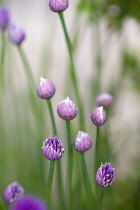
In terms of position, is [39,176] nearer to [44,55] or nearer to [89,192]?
[89,192]

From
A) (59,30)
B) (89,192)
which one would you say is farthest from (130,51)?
(59,30)

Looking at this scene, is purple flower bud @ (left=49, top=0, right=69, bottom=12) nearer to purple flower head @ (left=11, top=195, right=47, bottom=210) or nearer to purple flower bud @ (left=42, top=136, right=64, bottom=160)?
purple flower bud @ (left=42, top=136, right=64, bottom=160)

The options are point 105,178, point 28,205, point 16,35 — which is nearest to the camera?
point 28,205

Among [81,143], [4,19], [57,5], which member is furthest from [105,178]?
[4,19]

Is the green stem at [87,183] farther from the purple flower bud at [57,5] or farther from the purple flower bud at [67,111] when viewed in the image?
the purple flower bud at [57,5]

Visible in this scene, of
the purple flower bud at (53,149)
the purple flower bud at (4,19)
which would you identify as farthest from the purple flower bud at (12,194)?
the purple flower bud at (4,19)

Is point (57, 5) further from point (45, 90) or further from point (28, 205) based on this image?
point (28, 205)

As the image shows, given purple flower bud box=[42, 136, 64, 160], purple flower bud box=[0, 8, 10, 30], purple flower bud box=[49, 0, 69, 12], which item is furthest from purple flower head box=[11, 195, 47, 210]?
purple flower bud box=[0, 8, 10, 30]

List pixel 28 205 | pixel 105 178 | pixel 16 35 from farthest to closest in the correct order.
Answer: pixel 16 35
pixel 105 178
pixel 28 205
